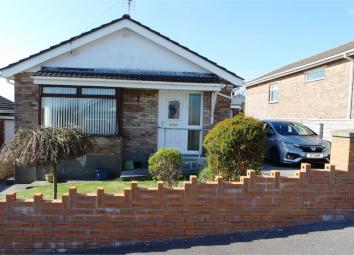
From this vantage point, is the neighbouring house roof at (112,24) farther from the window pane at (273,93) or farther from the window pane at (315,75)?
the window pane at (273,93)

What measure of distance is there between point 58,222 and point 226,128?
3307 mm

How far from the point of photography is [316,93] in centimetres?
1638

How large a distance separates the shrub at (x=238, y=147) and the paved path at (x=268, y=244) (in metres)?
1.66

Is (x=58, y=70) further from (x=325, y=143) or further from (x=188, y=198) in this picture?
(x=325, y=143)

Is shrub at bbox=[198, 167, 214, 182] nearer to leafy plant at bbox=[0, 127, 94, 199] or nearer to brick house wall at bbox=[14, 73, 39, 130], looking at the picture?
leafy plant at bbox=[0, 127, 94, 199]

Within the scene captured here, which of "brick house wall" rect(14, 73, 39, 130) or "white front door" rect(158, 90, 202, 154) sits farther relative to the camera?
"white front door" rect(158, 90, 202, 154)

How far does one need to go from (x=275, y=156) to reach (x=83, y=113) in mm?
6394

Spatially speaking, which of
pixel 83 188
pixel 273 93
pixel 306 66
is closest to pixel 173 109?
pixel 83 188

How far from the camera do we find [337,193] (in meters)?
4.53

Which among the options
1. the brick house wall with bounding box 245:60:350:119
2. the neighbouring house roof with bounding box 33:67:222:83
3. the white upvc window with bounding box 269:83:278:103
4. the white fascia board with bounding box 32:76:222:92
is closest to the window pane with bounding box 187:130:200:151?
the white fascia board with bounding box 32:76:222:92

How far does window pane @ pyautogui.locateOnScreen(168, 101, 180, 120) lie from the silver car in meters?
3.28

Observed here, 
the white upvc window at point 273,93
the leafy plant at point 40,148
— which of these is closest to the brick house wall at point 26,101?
the leafy plant at point 40,148

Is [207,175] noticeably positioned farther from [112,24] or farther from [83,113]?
[112,24]

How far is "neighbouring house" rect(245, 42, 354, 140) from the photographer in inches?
539
